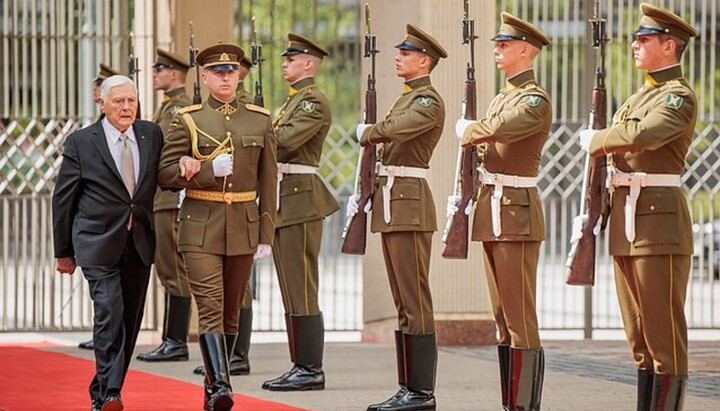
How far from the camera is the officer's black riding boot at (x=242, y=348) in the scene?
31.3ft

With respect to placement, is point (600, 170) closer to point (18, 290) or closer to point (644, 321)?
point (644, 321)

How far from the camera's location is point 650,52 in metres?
6.51

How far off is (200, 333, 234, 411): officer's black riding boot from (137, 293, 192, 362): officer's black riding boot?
9.47ft

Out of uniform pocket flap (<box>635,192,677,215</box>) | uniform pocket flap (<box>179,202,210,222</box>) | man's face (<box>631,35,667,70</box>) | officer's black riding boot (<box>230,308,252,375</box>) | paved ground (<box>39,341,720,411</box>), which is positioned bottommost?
paved ground (<box>39,341,720,411</box>)

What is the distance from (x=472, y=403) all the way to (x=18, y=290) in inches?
189

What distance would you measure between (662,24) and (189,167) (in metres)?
2.23

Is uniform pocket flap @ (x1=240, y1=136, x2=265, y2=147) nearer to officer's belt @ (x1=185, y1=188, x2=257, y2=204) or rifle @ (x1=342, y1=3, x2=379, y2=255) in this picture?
officer's belt @ (x1=185, y1=188, x2=257, y2=204)

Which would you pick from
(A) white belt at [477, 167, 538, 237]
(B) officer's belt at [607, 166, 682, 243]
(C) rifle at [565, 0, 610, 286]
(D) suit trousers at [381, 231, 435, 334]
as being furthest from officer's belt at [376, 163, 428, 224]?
(B) officer's belt at [607, 166, 682, 243]

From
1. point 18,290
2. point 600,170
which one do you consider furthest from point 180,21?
point 600,170

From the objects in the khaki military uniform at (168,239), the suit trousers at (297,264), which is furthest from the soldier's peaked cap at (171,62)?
the suit trousers at (297,264)

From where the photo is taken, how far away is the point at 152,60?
38.5 ft

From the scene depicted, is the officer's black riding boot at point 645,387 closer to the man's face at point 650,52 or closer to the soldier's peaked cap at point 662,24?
the man's face at point 650,52

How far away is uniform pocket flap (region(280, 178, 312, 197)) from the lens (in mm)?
8852

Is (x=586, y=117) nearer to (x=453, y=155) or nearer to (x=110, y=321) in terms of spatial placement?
(x=453, y=155)
